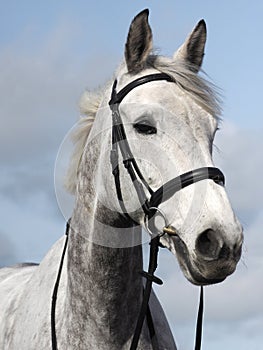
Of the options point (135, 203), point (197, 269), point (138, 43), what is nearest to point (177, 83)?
point (138, 43)

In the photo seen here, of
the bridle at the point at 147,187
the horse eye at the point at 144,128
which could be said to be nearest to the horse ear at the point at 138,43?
the bridle at the point at 147,187

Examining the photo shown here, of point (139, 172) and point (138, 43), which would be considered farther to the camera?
point (138, 43)

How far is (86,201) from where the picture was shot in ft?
19.3

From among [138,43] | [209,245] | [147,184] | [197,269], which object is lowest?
[197,269]

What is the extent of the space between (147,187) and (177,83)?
718mm

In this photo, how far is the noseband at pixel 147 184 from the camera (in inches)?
202

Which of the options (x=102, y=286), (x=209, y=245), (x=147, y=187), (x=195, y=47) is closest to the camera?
(x=209, y=245)

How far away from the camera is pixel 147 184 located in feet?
17.6

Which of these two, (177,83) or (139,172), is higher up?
(177,83)

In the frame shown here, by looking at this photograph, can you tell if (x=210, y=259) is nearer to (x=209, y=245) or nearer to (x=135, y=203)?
(x=209, y=245)

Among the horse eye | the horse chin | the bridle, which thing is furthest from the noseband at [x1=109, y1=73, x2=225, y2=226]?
the horse chin

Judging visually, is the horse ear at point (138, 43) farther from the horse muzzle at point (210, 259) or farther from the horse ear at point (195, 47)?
the horse muzzle at point (210, 259)

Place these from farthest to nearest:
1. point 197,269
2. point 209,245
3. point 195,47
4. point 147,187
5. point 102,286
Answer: point 195,47
point 102,286
point 147,187
point 197,269
point 209,245

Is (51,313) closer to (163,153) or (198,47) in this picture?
(163,153)
